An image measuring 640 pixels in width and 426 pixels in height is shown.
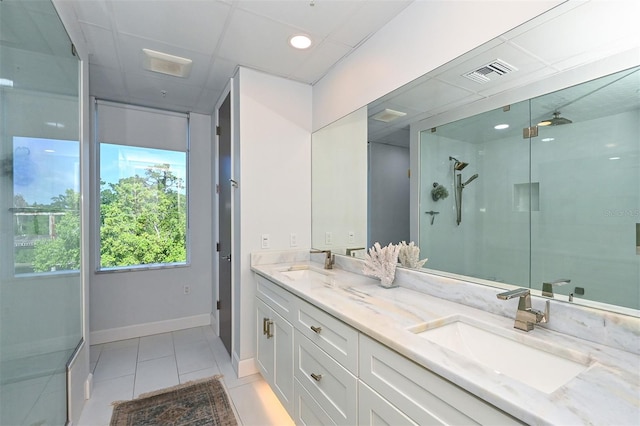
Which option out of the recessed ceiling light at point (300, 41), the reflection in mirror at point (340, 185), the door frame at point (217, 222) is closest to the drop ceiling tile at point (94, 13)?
the door frame at point (217, 222)

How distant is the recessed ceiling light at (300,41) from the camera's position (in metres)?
2.00

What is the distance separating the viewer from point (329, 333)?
4.54 ft

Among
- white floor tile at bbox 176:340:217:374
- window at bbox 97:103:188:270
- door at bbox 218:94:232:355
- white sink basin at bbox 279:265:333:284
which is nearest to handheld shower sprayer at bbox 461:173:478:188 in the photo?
white sink basin at bbox 279:265:333:284

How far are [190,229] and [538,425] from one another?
3.54 meters

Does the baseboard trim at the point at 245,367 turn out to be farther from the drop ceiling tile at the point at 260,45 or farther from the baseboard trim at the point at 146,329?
the drop ceiling tile at the point at 260,45

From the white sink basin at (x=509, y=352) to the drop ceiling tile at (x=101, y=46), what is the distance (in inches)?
103

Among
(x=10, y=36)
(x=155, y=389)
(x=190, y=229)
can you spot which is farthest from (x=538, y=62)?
(x=190, y=229)

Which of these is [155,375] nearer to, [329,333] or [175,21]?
[329,333]

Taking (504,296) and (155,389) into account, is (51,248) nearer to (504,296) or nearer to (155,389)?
(155,389)

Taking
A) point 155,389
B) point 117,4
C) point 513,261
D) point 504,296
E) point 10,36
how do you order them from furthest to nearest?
point 155,389
point 117,4
point 513,261
point 10,36
point 504,296

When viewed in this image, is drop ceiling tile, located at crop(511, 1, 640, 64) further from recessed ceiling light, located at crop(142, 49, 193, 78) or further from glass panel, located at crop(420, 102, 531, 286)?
recessed ceiling light, located at crop(142, 49, 193, 78)

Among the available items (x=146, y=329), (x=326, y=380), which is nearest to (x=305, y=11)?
(x=326, y=380)

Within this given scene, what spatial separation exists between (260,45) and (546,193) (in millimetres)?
2024

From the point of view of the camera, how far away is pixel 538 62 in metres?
1.26
